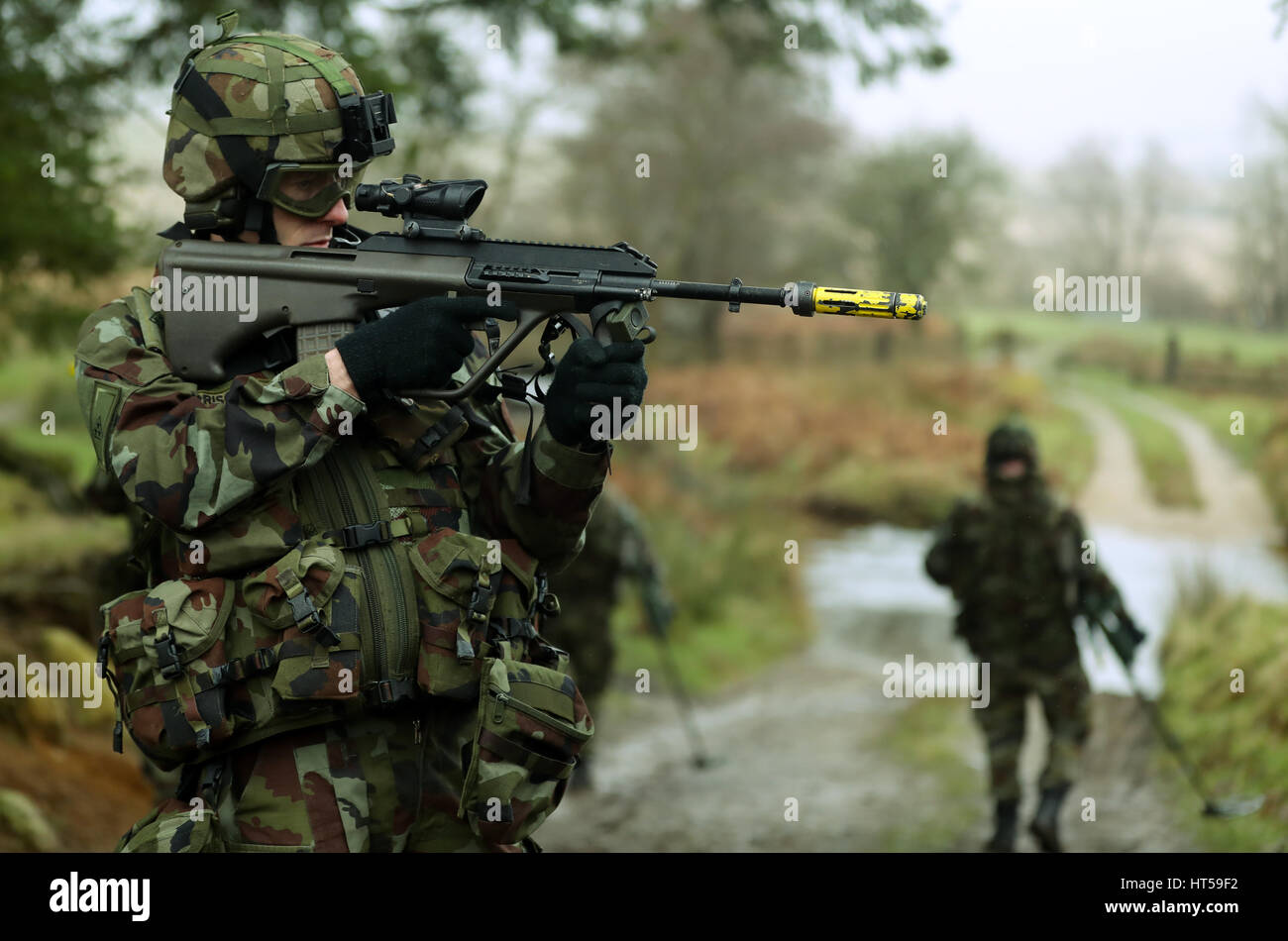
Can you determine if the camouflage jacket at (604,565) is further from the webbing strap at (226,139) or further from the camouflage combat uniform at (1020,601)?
the webbing strap at (226,139)

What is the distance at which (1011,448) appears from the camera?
254 inches

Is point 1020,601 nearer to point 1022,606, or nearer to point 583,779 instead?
point 1022,606

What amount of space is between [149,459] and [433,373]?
1.80 feet

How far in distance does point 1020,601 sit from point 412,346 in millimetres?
4739

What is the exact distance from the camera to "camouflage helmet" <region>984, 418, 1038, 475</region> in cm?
645

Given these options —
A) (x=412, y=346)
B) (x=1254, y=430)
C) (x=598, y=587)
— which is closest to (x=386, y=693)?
(x=412, y=346)

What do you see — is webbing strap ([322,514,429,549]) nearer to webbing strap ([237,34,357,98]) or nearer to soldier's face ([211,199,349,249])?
soldier's face ([211,199,349,249])

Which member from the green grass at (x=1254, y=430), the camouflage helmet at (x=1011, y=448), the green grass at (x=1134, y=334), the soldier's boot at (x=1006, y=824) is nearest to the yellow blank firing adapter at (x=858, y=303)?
the camouflage helmet at (x=1011, y=448)

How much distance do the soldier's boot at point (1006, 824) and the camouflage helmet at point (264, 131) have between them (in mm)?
5171

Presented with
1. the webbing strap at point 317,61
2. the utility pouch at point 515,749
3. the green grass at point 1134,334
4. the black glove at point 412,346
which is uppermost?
the green grass at point 1134,334

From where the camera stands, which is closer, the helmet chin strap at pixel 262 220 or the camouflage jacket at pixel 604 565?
the helmet chin strap at pixel 262 220

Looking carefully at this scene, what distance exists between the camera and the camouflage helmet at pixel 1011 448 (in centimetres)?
645

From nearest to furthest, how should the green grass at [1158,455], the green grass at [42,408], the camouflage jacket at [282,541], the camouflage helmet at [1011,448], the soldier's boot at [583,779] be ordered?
1. the camouflage jacket at [282,541]
2. the camouflage helmet at [1011,448]
3. the soldier's boot at [583,779]
4. the green grass at [1158,455]
5. the green grass at [42,408]
